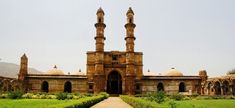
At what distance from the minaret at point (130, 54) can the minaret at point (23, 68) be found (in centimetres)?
1531

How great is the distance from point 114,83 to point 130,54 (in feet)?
18.4

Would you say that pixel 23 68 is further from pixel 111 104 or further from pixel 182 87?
pixel 111 104

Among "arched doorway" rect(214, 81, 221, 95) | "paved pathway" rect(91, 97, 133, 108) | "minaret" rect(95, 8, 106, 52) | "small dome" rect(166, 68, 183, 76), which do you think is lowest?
"paved pathway" rect(91, 97, 133, 108)

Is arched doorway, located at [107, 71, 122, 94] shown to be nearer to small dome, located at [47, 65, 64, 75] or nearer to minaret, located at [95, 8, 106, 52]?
minaret, located at [95, 8, 106, 52]

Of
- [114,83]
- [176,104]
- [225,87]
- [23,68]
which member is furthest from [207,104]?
[23,68]

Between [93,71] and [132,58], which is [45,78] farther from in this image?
[132,58]

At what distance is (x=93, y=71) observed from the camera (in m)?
47.6

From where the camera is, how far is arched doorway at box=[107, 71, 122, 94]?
161 feet

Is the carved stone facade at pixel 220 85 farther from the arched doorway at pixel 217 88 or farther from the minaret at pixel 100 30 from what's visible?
the minaret at pixel 100 30

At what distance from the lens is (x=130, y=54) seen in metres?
47.2

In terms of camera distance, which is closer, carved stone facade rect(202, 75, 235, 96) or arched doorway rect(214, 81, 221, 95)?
carved stone facade rect(202, 75, 235, 96)

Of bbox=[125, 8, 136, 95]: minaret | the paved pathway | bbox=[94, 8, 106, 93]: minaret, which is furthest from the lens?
bbox=[125, 8, 136, 95]: minaret

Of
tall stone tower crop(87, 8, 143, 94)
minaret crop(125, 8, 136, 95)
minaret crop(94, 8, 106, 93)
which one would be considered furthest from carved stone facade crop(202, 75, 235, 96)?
minaret crop(94, 8, 106, 93)

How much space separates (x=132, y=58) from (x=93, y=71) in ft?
20.1
